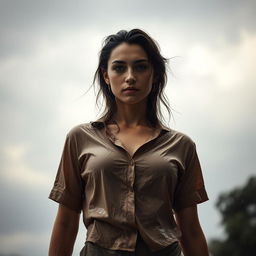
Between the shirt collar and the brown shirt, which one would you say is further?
the shirt collar

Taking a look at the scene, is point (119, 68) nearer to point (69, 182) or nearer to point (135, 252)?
point (69, 182)

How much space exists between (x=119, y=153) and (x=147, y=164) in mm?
57

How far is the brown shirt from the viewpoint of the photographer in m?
0.95

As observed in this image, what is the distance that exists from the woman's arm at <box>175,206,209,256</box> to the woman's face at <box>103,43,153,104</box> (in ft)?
0.83

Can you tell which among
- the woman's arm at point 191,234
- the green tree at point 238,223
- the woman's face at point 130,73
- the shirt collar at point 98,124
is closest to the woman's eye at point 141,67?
the woman's face at point 130,73

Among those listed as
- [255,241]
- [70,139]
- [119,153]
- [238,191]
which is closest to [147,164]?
[119,153]

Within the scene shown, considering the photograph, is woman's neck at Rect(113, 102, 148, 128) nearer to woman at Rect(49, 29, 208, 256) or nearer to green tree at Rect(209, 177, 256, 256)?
woman at Rect(49, 29, 208, 256)

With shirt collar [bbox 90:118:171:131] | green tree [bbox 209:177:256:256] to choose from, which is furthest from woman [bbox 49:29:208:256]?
green tree [bbox 209:177:256:256]

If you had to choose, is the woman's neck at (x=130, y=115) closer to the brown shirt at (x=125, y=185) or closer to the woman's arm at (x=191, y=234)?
the brown shirt at (x=125, y=185)

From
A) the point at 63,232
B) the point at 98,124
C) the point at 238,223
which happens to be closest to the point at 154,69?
the point at 98,124

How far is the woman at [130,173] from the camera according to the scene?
0.96 m

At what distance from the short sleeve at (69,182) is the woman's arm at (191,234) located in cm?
21

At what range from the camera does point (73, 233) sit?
103 cm

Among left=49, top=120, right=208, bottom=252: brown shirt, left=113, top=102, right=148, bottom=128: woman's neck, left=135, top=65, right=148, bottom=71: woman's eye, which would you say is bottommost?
left=49, top=120, right=208, bottom=252: brown shirt
